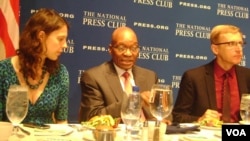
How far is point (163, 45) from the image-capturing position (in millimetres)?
4273

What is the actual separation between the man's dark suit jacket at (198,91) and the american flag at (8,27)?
4.85 ft

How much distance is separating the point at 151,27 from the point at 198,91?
1244 mm

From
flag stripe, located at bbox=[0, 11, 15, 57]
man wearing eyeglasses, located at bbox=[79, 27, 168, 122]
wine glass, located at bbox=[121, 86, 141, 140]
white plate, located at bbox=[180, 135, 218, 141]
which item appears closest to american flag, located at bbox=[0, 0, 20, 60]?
flag stripe, located at bbox=[0, 11, 15, 57]

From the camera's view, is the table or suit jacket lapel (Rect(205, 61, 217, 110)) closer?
the table

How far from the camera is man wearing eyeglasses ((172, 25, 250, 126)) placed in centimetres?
315

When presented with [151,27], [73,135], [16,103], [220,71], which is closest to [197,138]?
[73,135]

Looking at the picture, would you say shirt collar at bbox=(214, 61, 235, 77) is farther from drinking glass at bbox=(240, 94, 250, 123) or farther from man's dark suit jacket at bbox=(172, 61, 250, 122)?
drinking glass at bbox=(240, 94, 250, 123)

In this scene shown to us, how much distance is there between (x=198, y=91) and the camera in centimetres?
320

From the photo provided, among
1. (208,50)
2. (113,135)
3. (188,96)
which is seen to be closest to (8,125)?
(113,135)

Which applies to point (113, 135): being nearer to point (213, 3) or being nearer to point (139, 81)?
point (139, 81)

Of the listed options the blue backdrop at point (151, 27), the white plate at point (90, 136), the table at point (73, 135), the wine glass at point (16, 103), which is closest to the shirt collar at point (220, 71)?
the blue backdrop at point (151, 27)

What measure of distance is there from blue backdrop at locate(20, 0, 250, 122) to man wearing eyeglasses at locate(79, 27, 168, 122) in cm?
87

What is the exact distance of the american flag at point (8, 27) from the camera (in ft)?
10.7

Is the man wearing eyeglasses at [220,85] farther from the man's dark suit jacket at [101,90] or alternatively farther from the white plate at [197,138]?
the white plate at [197,138]
